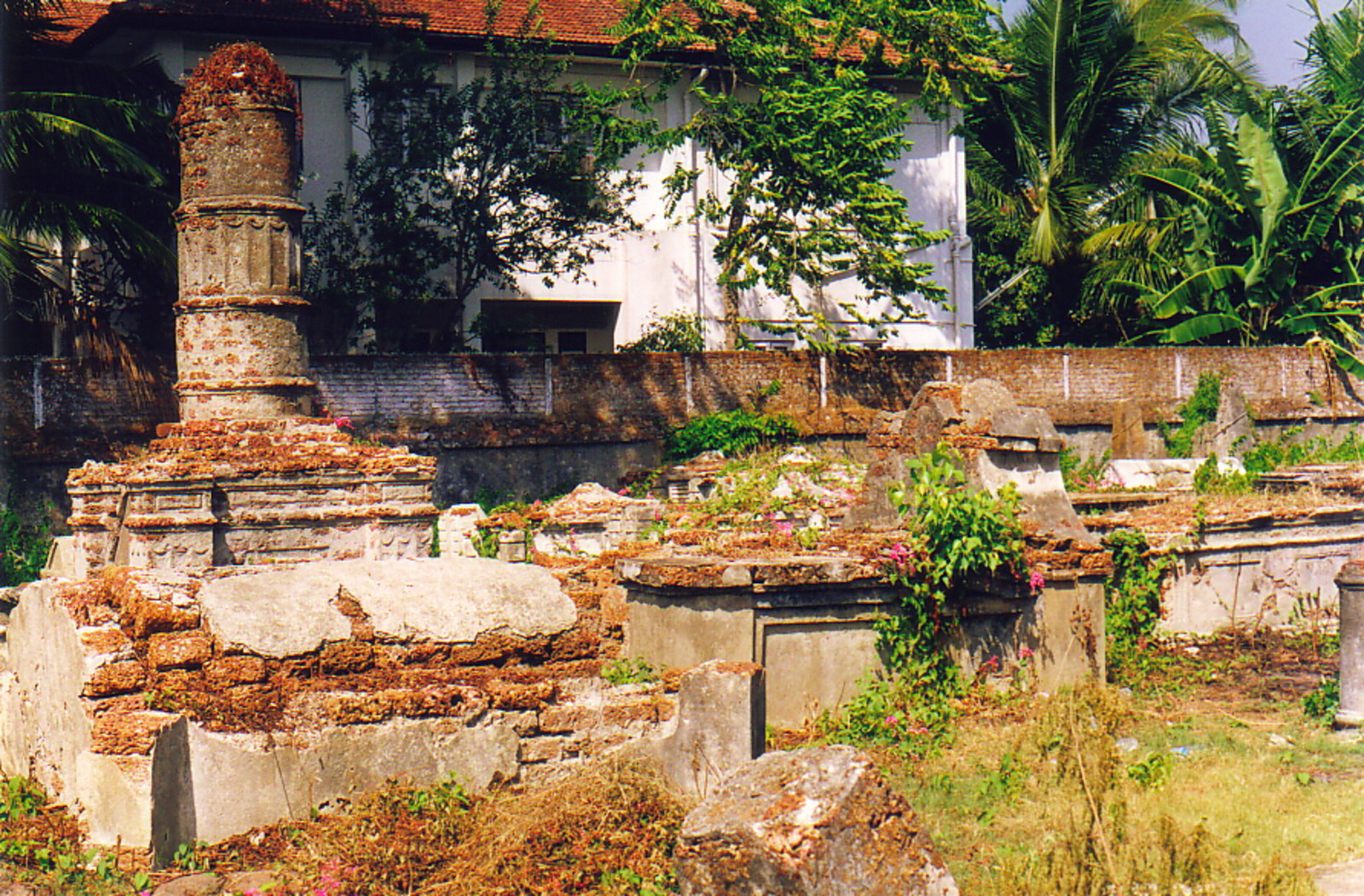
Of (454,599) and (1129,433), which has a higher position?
(1129,433)

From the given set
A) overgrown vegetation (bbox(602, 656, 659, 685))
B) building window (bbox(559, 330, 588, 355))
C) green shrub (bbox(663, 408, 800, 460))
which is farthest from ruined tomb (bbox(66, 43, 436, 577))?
building window (bbox(559, 330, 588, 355))

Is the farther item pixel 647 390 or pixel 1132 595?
pixel 647 390

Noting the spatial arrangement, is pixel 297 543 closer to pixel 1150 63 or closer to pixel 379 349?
pixel 379 349

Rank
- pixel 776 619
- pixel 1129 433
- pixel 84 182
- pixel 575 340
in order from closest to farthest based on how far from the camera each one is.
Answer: pixel 776 619 → pixel 84 182 → pixel 1129 433 → pixel 575 340

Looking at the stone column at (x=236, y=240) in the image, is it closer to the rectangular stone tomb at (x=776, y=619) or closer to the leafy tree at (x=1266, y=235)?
the rectangular stone tomb at (x=776, y=619)

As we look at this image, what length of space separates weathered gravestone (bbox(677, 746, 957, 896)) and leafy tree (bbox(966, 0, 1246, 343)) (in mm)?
21411

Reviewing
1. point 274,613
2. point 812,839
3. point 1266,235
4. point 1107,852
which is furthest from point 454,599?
point 1266,235

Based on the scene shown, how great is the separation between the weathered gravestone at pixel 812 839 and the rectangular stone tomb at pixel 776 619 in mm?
3066

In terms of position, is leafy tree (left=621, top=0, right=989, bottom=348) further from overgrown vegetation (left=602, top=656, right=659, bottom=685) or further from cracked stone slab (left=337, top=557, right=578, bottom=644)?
cracked stone slab (left=337, top=557, right=578, bottom=644)

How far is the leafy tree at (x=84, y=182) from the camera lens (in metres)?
14.5

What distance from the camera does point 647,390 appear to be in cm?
1838

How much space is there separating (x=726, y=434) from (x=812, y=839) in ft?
45.8

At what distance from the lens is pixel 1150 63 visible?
25234mm

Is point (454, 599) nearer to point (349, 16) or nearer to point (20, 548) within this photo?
point (20, 548)
